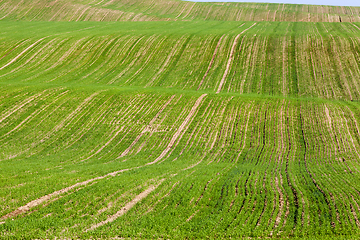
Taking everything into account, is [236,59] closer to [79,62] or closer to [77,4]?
[79,62]

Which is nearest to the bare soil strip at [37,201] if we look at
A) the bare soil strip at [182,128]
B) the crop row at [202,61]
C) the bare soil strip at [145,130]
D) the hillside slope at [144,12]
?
the bare soil strip at [182,128]

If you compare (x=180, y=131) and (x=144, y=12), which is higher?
(x=144, y=12)

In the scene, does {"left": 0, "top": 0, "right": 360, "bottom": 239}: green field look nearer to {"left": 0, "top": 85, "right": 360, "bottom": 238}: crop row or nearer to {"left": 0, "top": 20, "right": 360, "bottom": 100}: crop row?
{"left": 0, "top": 85, "right": 360, "bottom": 238}: crop row

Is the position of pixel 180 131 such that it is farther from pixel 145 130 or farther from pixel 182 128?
pixel 145 130

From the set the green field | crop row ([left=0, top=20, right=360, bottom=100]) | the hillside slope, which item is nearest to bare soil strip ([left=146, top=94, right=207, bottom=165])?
the green field

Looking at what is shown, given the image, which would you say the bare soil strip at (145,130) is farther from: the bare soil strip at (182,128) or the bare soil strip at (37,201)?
the bare soil strip at (37,201)

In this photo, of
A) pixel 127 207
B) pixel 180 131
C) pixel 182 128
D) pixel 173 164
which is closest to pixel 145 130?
pixel 180 131

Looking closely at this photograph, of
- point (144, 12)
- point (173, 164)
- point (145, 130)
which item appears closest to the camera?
point (173, 164)

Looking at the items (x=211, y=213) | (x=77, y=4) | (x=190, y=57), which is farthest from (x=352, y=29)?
(x=77, y=4)
